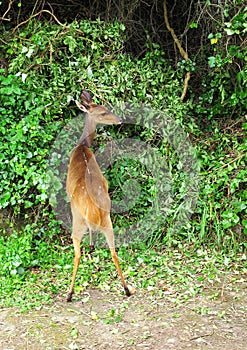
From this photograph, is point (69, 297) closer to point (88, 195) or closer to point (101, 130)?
point (88, 195)

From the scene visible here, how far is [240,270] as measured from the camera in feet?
14.9

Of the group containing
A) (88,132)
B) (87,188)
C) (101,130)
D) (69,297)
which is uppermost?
(88,132)

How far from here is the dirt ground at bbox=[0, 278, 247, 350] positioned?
11.3 ft

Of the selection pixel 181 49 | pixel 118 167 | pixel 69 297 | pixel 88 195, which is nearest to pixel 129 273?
pixel 69 297

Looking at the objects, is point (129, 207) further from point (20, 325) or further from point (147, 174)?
point (20, 325)

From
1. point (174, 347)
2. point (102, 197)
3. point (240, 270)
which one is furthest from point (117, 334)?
point (240, 270)

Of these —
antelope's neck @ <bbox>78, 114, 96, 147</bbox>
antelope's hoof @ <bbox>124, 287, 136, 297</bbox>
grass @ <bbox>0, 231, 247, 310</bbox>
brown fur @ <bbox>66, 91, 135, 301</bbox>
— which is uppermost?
antelope's neck @ <bbox>78, 114, 96, 147</bbox>

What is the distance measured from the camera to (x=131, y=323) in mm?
3691

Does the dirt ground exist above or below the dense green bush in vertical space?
below

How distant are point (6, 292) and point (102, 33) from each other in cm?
285

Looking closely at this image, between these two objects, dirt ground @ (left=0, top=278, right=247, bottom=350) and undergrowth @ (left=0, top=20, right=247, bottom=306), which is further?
undergrowth @ (left=0, top=20, right=247, bottom=306)

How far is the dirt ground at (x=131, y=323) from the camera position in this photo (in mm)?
3447

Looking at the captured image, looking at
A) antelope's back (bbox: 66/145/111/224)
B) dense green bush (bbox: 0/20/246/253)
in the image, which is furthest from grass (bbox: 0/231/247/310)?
antelope's back (bbox: 66/145/111/224)

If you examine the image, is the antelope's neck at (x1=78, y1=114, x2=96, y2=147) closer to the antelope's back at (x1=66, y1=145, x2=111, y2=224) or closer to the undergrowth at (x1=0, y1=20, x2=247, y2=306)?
the antelope's back at (x1=66, y1=145, x2=111, y2=224)
